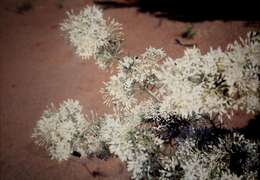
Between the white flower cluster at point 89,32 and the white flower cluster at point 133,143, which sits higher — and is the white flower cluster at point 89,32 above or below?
above

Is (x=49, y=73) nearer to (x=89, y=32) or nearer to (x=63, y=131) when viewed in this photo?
(x=63, y=131)

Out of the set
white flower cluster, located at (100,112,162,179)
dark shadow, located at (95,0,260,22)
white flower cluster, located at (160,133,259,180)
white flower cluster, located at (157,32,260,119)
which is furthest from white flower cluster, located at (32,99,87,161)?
dark shadow, located at (95,0,260,22)

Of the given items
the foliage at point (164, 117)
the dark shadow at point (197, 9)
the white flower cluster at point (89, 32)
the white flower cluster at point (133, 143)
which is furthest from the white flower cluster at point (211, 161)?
the dark shadow at point (197, 9)

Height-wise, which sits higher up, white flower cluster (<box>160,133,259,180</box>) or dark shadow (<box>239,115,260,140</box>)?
dark shadow (<box>239,115,260,140</box>)

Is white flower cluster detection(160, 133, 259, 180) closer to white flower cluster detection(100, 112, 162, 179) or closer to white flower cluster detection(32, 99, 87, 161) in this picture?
white flower cluster detection(100, 112, 162, 179)

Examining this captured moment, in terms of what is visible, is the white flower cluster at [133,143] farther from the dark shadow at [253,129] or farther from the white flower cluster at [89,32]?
the dark shadow at [253,129]
